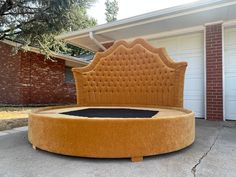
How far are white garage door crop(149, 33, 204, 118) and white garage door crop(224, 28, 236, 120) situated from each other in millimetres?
604

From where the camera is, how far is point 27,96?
1107 cm

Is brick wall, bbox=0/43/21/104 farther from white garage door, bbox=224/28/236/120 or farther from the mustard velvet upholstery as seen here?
white garage door, bbox=224/28/236/120

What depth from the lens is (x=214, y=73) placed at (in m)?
5.86

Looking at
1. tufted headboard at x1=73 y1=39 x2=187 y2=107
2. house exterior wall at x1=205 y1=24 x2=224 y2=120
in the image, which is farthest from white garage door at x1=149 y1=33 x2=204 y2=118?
tufted headboard at x1=73 y1=39 x2=187 y2=107

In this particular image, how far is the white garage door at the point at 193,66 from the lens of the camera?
6.22 metres

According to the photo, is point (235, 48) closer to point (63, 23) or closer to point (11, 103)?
point (63, 23)

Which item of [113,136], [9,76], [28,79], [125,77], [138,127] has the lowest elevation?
[113,136]

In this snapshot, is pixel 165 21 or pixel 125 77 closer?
pixel 125 77

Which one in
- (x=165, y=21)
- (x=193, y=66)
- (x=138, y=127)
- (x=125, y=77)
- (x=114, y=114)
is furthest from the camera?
(x=193, y=66)

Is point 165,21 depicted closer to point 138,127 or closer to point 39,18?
point 138,127

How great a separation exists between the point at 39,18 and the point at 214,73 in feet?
24.8

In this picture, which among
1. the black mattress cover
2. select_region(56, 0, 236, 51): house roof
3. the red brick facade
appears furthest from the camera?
the red brick facade

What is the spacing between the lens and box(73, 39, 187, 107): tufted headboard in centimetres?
520

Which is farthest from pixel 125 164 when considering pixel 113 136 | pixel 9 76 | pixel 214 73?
pixel 9 76
